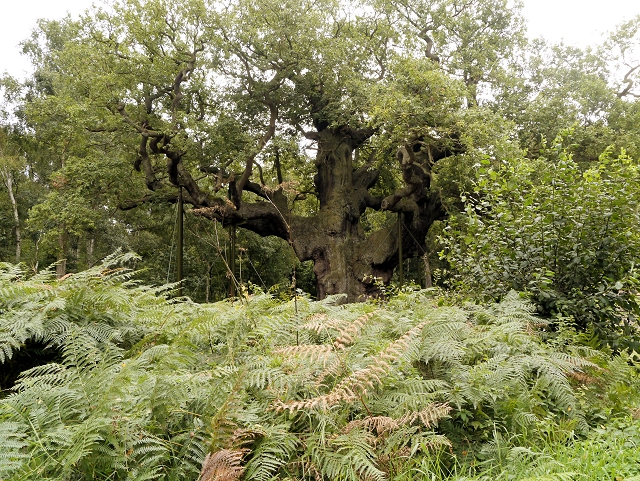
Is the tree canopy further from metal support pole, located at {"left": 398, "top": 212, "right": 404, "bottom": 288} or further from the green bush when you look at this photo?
the green bush

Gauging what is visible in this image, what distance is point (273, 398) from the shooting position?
2785 millimetres

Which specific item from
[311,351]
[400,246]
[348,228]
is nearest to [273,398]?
[311,351]

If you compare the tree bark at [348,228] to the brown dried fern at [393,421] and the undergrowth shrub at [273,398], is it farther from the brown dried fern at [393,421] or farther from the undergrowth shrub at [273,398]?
the brown dried fern at [393,421]

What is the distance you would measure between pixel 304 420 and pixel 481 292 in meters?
4.05

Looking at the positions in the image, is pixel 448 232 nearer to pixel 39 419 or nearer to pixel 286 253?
pixel 39 419

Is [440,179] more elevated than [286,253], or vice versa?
[440,179]

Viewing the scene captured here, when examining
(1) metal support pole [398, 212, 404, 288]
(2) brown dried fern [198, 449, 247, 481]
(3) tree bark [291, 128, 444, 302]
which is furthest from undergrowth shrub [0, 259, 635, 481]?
(3) tree bark [291, 128, 444, 302]

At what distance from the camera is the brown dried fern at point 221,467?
6.63 ft

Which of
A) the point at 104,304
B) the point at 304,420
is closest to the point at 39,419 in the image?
the point at 304,420

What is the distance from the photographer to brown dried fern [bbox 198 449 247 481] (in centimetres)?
202

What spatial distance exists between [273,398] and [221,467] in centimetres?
74

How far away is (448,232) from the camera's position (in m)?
6.90

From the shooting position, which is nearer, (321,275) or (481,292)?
(481,292)

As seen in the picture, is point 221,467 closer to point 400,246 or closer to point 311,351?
point 311,351
